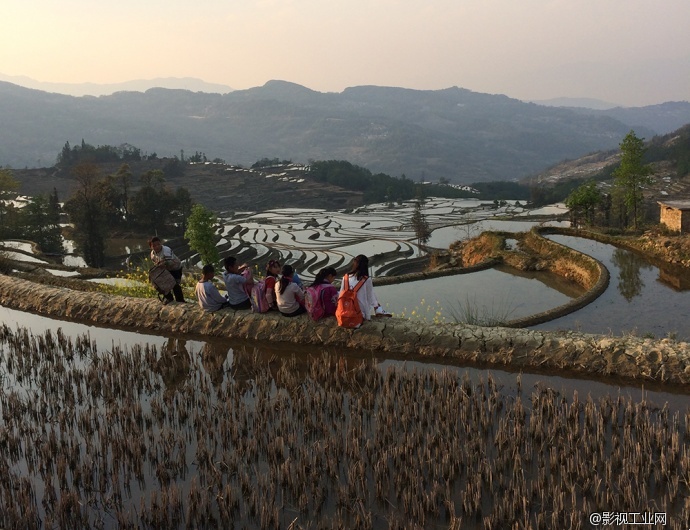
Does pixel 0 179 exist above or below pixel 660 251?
above

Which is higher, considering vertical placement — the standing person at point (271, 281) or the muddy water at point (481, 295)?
the standing person at point (271, 281)

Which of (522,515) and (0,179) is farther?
(0,179)

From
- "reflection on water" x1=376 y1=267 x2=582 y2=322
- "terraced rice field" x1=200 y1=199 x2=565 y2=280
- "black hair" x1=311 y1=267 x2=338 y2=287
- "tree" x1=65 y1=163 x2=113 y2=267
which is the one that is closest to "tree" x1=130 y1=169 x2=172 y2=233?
"terraced rice field" x1=200 y1=199 x2=565 y2=280

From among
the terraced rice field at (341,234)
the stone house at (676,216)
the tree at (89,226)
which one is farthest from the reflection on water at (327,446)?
the tree at (89,226)

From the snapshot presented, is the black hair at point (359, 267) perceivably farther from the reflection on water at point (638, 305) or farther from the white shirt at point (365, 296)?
the reflection on water at point (638, 305)

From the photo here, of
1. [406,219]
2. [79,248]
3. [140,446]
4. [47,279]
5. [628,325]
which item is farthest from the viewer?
[406,219]

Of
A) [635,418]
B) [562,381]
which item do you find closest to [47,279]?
[562,381]

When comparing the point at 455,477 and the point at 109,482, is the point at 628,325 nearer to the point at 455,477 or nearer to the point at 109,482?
the point at 455,477
